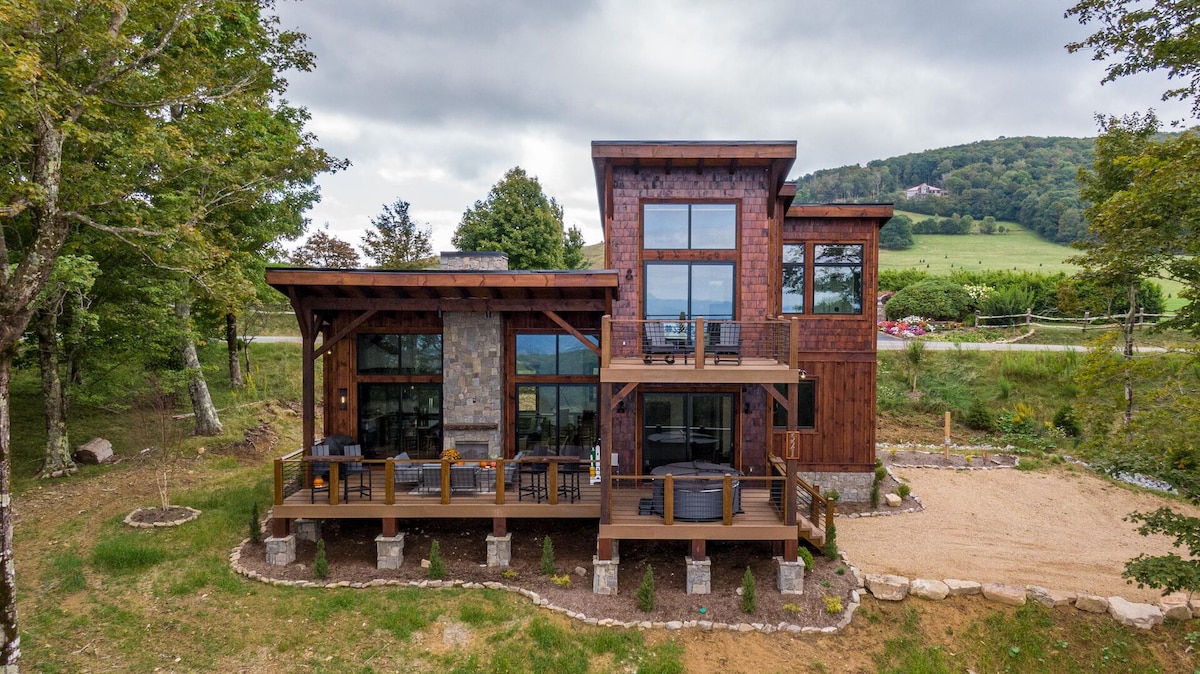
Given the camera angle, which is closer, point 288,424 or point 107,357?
point 107,357

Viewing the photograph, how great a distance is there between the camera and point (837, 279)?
1131cm

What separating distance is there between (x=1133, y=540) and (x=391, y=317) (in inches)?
624

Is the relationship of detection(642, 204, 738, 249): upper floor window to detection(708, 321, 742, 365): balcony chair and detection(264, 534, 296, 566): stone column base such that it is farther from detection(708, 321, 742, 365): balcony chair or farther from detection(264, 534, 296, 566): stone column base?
detection(264, 534, 296, 566): stone column base

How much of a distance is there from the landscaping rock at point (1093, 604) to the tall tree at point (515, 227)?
69.7 ft

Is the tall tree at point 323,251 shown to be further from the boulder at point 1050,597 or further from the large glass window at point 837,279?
the boulder at point 1050,597

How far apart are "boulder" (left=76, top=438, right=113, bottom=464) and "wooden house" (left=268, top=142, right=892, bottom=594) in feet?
20.4

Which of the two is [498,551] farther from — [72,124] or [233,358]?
[233,358]

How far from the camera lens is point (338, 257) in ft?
81.8

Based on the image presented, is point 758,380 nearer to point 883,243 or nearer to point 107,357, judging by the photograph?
point 107,357

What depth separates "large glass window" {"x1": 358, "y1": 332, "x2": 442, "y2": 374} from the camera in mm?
10688

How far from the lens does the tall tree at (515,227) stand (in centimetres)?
2389

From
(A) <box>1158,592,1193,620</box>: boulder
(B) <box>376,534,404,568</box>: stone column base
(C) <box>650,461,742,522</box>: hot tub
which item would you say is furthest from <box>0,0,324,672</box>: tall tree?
(A) <box>1158,592,1193,620</box>: boulder

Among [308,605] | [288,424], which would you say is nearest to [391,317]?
[308,605]

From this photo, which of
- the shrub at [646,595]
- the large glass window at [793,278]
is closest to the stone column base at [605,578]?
the shrub at [646,595]
